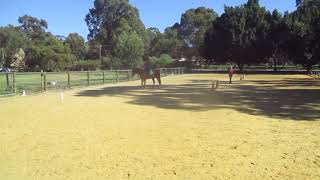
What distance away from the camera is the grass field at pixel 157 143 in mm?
8016

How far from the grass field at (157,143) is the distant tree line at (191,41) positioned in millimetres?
27257

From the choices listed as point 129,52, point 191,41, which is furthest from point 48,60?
point 191,41

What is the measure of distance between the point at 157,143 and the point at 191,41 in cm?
11988

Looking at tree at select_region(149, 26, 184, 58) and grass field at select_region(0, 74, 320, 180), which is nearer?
grass field at select_region(0, 74, 320, 180)

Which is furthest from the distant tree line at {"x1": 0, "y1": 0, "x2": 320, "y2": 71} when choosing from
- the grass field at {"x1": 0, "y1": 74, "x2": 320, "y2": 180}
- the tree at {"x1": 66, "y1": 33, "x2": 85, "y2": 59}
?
the grass field at {"x1": 0, "y1": 74, "x2": 320, "y2": 180}

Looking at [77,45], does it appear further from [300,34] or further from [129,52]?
[300,34]

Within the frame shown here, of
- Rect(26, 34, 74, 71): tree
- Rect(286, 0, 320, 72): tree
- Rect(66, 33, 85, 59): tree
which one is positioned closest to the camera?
Rect(286, 0, 320, 72): tree

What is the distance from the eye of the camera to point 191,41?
424ft

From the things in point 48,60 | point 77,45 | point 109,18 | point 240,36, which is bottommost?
point 48,60

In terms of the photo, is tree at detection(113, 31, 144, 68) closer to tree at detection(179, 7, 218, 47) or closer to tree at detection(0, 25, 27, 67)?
tree at detection(179, 7, 218, 47)

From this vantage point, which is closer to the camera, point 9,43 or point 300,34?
point 300,34

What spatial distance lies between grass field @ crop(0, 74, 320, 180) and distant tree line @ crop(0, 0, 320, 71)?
1073 inches

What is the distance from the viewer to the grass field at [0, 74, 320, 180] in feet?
26.3

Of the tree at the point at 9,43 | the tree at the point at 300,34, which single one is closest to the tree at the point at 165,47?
the tree at the point at 9,43
